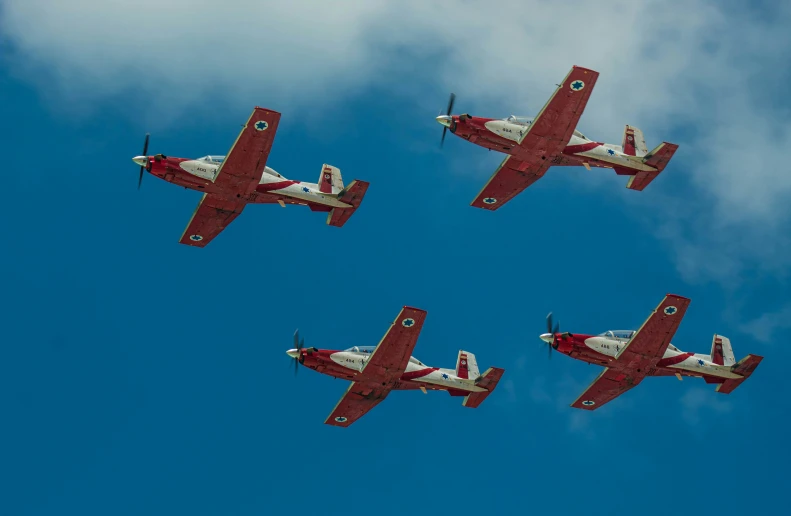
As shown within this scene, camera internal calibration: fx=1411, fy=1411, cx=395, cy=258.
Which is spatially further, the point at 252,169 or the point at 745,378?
the point at 745,378

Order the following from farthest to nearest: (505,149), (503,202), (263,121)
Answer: (503,202), (505,149), (263,121)

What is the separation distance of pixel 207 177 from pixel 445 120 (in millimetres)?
14573

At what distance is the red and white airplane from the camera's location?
265ft

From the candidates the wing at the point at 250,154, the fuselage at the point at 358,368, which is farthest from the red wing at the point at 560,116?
the wing at the point at 250,154

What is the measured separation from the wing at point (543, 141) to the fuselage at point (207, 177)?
521 inches

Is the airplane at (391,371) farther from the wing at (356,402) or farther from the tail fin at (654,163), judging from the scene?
the tail fin at (654,163)

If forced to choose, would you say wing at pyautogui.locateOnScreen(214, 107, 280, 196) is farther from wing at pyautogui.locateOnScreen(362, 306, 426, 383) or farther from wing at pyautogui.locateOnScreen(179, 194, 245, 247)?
wing at pyautogui.locateOnScreen(362, 306, 426, 383)

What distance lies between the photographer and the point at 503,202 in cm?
9162

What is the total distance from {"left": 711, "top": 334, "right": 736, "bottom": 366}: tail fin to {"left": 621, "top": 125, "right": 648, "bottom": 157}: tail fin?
12.5 m

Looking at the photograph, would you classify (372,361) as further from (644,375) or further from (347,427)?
(644,375)

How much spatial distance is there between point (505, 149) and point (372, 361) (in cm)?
1522

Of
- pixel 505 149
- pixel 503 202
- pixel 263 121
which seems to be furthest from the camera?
pixel 503 202

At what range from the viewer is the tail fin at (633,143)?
291 feet

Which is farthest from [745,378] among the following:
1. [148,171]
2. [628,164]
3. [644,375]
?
[148,171]
